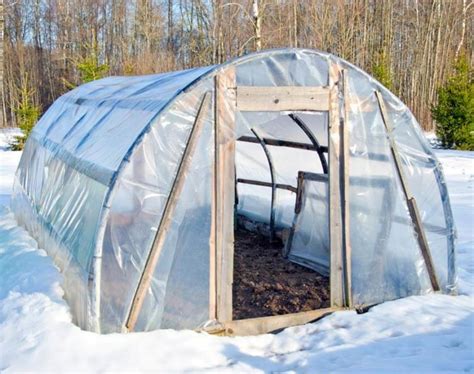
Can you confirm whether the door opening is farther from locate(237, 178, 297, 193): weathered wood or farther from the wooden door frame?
the wooden door frame

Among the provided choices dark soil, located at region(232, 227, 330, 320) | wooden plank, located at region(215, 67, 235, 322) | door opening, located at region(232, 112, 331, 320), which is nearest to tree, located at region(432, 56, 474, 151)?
door opening, located at region(232, 112, 331, 320)

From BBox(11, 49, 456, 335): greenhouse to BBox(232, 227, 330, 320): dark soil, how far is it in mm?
29

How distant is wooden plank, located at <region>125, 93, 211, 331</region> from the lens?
482 centimetres

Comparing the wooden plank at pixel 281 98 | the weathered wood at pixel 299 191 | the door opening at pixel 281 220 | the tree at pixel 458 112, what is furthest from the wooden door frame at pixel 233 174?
the tree at pixel 458 112

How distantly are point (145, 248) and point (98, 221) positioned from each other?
0.44m

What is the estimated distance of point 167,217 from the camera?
4.94m

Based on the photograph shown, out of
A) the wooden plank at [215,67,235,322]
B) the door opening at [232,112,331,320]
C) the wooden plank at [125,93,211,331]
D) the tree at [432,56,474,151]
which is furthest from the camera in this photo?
the tree at [432,56,474,151]

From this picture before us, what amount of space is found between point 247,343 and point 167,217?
1.25m

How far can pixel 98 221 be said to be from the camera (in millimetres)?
4762

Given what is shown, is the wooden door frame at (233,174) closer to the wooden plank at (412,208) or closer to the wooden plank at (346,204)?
the wooden plank at (346,204)

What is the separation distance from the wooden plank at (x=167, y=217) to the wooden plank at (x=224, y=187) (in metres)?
0.16

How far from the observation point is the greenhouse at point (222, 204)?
Answer: 15.9ft

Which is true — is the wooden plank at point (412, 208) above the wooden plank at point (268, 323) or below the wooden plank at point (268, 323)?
above

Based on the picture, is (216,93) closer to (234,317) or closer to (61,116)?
(234,317)
